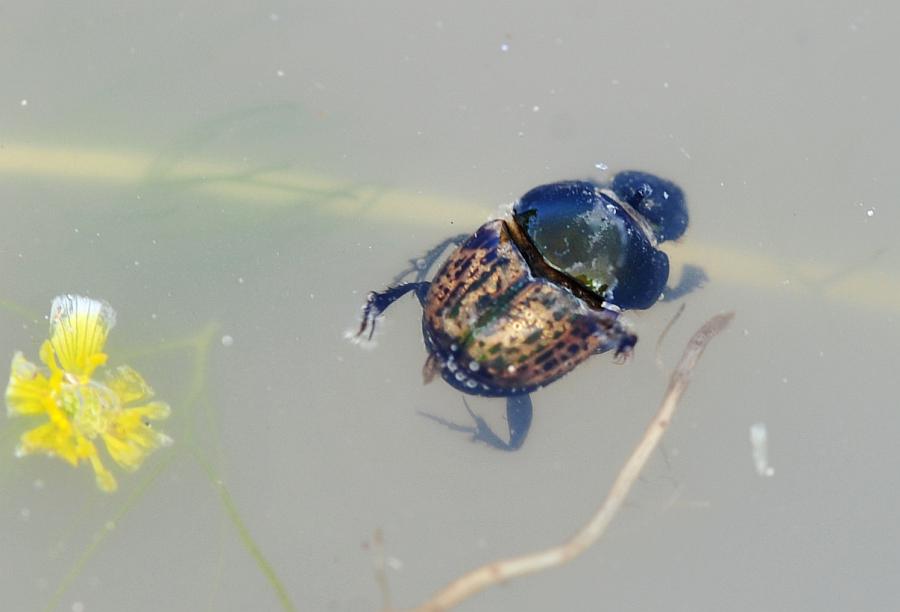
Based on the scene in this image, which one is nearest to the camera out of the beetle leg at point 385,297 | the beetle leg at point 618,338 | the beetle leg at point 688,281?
the beetle leg at point 618,338

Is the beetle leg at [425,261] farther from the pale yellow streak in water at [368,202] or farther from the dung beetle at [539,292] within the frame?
the dung beetle at [539,292]

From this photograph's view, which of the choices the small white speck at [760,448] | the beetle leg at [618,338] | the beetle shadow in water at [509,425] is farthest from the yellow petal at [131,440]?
the small white speck at [760,448]

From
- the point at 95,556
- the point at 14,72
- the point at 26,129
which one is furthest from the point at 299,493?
the point at 14,72

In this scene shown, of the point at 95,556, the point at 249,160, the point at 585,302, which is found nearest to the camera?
the point at 585,302

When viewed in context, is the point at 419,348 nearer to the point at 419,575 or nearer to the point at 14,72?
the point at 419,575

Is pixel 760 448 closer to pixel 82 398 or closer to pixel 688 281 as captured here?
pixel 688 281

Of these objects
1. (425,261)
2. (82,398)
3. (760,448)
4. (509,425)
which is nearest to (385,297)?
(425,261)

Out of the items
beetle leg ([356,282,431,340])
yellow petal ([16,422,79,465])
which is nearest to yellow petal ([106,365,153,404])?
yellow petal ([16,422,79,465])

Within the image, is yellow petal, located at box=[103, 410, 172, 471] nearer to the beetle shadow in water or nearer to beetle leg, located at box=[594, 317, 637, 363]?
the beetle shadow in water
